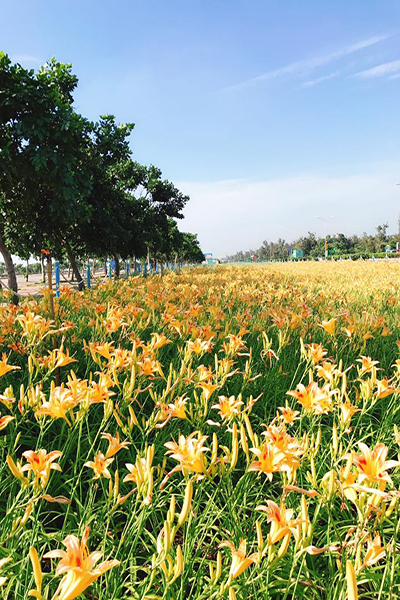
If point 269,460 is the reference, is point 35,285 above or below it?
above

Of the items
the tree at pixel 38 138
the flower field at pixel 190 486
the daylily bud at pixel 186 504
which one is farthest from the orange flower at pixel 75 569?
the tree at pixel 38 138

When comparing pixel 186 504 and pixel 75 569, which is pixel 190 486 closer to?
pixel 186 504

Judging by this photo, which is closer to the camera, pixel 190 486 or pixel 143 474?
pixel 190 486

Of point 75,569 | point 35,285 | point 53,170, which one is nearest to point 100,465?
point 75,569

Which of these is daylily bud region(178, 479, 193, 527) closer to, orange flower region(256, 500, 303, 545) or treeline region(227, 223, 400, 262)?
orange flower region(256, 500, 303, 545)

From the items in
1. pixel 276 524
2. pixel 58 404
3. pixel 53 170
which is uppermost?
pixel 53 170

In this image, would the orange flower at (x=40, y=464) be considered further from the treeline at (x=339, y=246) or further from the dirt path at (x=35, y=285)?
the treeline at (x=339, y=246)

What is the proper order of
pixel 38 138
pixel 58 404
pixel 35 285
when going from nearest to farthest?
pixel 58 404 → pixel 38 138 → pixel 35 285

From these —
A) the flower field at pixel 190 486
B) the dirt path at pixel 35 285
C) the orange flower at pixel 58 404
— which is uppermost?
the dirt path at pixel 35 285

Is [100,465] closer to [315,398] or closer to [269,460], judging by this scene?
[269,460]

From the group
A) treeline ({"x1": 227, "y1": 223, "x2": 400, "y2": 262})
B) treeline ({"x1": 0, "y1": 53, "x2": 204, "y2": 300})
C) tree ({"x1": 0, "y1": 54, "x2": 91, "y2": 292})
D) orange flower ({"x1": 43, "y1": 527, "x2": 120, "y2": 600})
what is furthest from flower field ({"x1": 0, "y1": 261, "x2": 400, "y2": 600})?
treeline ({"x1": 227, "y1": 223, "x2": 400, "y2": 262})

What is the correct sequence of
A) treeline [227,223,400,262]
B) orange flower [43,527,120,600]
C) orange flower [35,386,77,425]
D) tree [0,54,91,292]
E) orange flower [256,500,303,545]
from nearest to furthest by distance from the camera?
1. orange flower [43,527,120,600]
2. orange flower [256,500,303,545]
3. orange flower [35,386,77,425]
4. tree [0,54,91,292]
5. treeline [227,223,400,262]

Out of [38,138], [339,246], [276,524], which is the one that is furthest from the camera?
[339,246]

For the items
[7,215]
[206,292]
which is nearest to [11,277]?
[7,215]
